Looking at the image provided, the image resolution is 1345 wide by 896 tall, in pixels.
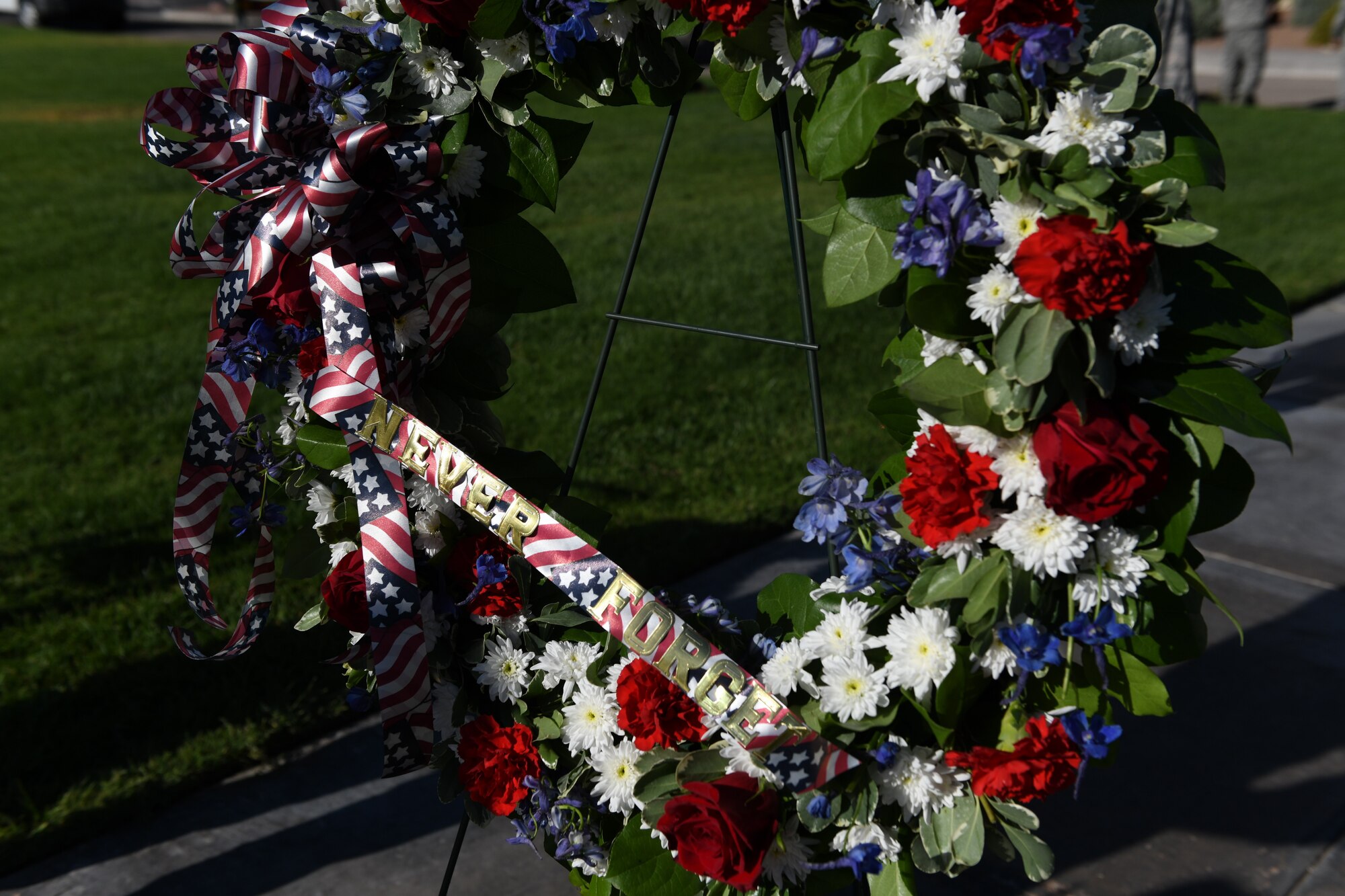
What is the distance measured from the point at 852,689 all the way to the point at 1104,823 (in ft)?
4.69

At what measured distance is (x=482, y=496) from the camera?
1.71 meters

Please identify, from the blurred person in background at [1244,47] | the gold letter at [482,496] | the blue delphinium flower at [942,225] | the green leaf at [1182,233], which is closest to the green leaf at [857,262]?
the blue delphinium flower at [942,225]

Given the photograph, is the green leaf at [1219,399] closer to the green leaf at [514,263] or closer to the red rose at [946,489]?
the red rose at [946,489]

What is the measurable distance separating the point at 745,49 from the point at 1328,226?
27.3 feet

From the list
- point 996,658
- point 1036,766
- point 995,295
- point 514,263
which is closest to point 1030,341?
point 995,295

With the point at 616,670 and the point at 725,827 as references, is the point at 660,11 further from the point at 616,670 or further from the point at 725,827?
the point at 725,827

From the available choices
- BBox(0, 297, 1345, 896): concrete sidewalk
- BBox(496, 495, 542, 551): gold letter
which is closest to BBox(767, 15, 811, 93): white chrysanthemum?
BBox(496, 495, 542, 551): gold letter

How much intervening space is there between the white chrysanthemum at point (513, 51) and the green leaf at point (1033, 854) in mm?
1335

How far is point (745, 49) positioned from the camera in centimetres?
171

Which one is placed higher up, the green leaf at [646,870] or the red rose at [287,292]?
the red rose at [287,292]

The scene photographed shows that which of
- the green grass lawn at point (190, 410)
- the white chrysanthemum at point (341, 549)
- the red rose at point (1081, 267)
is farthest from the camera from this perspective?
the green grass lawn at point (190, 410)

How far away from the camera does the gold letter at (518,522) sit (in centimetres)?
168

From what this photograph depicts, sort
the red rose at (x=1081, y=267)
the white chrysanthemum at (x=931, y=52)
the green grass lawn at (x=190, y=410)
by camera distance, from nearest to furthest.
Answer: the red rose at (x=1081, y=267), the white chrysanthemum at (x=931, y=52), the green grass lawn at (x=190, y=410)

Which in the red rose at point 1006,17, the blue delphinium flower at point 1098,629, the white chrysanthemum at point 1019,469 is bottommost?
the blue delphinium flower at point 1098,629
